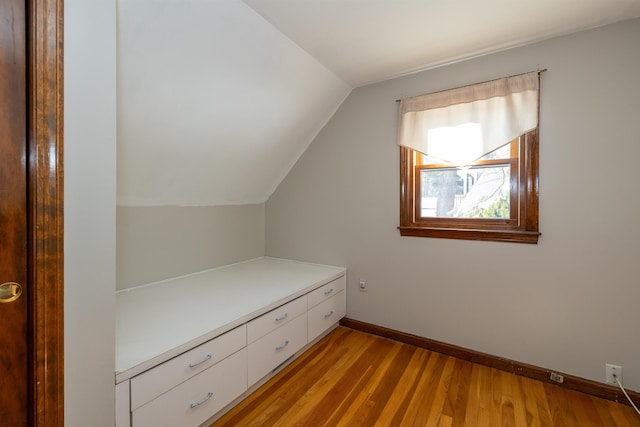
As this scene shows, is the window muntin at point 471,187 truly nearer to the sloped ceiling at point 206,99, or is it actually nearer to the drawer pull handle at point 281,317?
the sloped ceiling at point 206,99

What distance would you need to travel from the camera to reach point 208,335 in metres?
1.45

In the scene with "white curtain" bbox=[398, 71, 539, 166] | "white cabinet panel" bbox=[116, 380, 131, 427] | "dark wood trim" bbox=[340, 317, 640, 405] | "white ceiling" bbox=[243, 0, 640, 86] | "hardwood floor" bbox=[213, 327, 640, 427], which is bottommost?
"hardwood floor" bbox=[213, 327, 640, 427]

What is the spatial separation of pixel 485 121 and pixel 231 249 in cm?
250

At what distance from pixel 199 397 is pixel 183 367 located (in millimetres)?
219

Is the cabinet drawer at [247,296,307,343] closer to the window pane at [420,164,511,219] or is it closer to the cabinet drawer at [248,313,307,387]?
the cabinet drawer at [248,313,307,387]

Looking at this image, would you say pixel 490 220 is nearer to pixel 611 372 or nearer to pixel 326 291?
pixel 611 372

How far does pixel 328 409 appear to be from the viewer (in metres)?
1.69

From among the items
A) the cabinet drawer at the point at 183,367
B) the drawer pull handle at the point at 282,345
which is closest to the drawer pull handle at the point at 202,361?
the cabinet drawer at the point at 183,367

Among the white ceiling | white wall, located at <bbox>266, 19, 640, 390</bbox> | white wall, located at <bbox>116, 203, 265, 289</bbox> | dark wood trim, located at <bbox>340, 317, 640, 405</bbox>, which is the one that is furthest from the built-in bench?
the white ceiling

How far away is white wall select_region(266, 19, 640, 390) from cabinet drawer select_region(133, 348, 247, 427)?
4.48ft

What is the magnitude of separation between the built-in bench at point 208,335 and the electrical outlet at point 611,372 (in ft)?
6.13

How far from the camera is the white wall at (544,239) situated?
1718 millimetres

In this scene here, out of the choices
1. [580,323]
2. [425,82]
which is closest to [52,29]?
[425,82]

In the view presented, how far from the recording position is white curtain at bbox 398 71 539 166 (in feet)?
6.31
